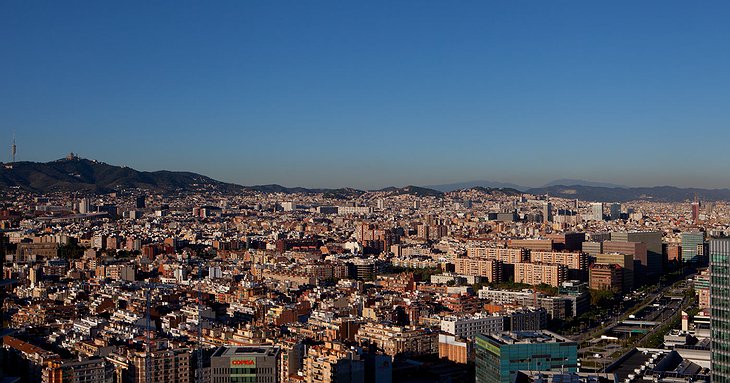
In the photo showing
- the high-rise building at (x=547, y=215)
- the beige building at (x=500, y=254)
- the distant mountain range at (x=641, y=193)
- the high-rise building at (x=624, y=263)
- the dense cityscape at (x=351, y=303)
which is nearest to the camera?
the dense cityscape at (x=351, y=303)

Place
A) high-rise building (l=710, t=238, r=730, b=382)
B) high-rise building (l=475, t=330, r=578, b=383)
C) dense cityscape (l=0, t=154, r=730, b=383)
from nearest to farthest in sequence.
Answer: high-rise building (l=710, t=238, r=730, b=382)
high-rise building (l=475, t=330, r=578, b=383)
dense cityscape (l=0, t=154, r=730, b=383)

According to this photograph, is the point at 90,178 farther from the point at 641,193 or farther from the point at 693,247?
the point at 641,193

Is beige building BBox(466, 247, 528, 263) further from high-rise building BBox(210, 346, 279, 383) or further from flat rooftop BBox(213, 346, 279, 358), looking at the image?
high-rise building BBox(210, 346, 279, 383)

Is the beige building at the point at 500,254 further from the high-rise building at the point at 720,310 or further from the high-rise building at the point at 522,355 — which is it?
the high-rise building at the point at 720,310

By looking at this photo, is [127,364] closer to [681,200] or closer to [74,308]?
[74,308]

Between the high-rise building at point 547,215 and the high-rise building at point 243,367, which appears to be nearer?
the high-rise building at point 243,367

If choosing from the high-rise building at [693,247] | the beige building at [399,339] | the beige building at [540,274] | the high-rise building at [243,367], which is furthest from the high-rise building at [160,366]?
the high-rise building at [693,247]

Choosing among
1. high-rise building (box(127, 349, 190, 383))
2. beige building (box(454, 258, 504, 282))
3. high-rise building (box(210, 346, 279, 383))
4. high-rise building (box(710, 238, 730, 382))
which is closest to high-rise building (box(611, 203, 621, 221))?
beige building (box(454, 258, 504, 282))

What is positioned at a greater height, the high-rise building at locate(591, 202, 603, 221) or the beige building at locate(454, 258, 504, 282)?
the high-rise building at locate(591, 202, 603, 221)
